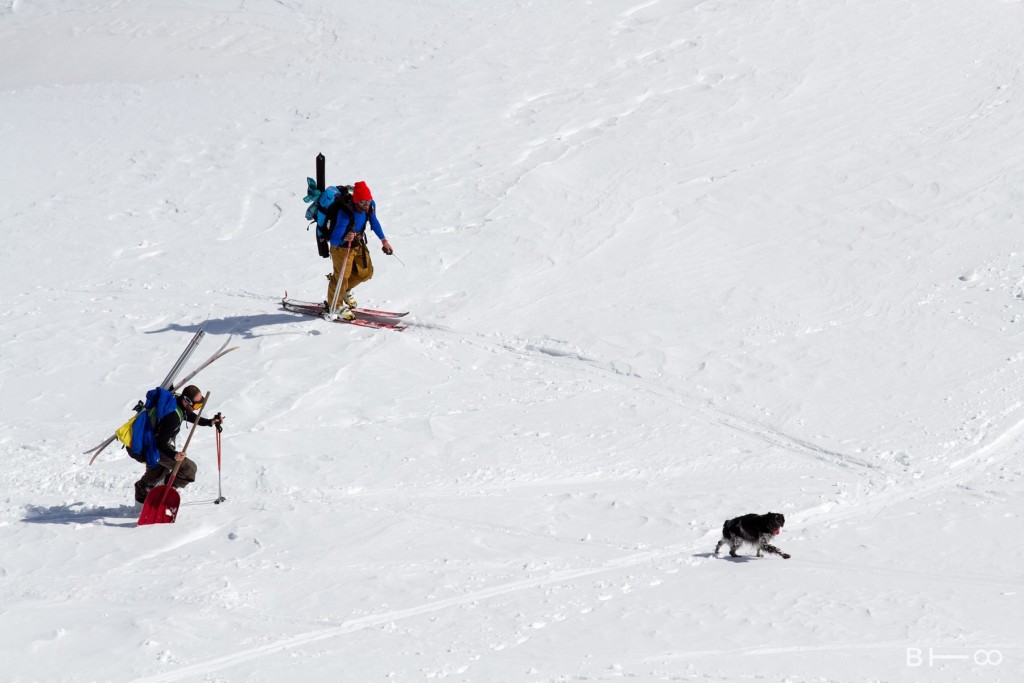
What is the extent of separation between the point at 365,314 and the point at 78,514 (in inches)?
173

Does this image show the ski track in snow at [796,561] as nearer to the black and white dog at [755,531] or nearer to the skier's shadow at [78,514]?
the black and white dog at [755,531]

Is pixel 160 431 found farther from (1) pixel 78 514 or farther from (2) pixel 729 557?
(2) pixel 729 557

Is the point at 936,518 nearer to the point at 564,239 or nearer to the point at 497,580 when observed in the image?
the point at 497,580

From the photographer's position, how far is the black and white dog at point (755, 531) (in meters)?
8.17

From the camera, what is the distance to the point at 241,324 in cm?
1320

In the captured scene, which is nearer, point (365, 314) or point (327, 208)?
point (327, 208)

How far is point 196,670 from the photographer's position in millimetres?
7023

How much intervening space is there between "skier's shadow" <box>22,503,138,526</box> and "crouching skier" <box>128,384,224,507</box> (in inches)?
8.3

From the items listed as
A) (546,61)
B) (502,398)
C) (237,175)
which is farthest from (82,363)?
(546,61)

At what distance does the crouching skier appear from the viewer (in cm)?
910

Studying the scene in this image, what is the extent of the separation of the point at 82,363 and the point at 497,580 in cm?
633

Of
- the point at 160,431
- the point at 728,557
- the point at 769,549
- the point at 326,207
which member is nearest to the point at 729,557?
the point at 728,557

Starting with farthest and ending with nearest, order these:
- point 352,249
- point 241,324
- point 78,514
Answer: point 241,324 → point 352,249 → point 78,514

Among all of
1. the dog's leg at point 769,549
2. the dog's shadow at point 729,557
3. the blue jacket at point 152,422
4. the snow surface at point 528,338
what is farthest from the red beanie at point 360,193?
the dog's leg at point 769,549
